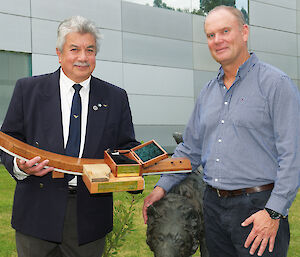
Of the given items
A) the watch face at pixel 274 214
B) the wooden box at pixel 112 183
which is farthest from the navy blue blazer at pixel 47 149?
the watch face at pixel 274 214

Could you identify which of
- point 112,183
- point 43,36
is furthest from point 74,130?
point 43,36

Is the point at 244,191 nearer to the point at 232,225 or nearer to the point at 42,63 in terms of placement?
the point at 232,225

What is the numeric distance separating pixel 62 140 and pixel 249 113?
1319 millimetres

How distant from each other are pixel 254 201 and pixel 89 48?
1.56 metres

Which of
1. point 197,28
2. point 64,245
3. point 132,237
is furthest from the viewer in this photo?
point 197,28

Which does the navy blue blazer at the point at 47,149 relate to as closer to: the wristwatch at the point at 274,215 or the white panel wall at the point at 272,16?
the wristwatch at the point at 274,215

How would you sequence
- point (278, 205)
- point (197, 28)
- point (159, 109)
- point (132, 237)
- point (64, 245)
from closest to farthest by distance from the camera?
1. point (278, 205)
2. point (64, 245)
3. point (132, 237)
4. point (159, 109)
5. point (197, 28)

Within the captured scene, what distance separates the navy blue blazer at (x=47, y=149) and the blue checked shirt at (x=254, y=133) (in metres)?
0.82

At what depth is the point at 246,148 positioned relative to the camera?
2.48m

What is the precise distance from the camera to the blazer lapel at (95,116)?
255cm

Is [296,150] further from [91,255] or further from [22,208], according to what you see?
[22,208]

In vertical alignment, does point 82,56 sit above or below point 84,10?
below

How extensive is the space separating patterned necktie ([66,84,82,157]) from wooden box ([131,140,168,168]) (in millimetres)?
404

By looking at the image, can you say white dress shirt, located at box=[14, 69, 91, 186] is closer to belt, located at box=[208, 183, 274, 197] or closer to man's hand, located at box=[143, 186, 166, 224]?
man's hand, located at box=[143, 186, 166, 224]
